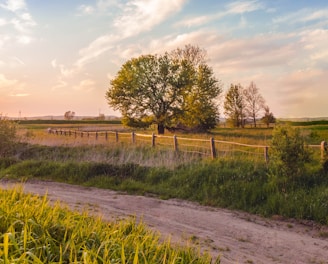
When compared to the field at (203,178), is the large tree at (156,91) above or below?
above

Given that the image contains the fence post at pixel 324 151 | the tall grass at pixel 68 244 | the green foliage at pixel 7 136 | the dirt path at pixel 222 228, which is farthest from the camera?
the green foliage at pixel 7 136

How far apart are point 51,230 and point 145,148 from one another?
51.6ft

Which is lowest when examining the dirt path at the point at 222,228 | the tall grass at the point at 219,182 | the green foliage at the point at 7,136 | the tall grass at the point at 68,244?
the dirt path at the point at 222,228

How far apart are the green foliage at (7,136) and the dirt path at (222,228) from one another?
1096cm

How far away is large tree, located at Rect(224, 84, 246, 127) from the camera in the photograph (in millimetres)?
68062

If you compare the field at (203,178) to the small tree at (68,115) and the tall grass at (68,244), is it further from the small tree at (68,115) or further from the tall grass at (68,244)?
the small tree at (68,115)

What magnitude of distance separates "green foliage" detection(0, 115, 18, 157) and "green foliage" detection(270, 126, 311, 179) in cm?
1615

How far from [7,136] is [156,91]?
24498 mm

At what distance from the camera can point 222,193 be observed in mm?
11664

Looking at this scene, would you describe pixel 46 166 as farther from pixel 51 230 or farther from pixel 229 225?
pixel 51 230

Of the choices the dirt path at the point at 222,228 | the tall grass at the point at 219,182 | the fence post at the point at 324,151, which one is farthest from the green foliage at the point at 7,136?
the fence post at the point at 324,151

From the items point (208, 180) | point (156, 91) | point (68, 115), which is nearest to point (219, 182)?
point (208, 180)

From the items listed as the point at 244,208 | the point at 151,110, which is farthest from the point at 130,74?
the point at 244,208

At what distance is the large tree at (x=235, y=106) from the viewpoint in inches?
2680
